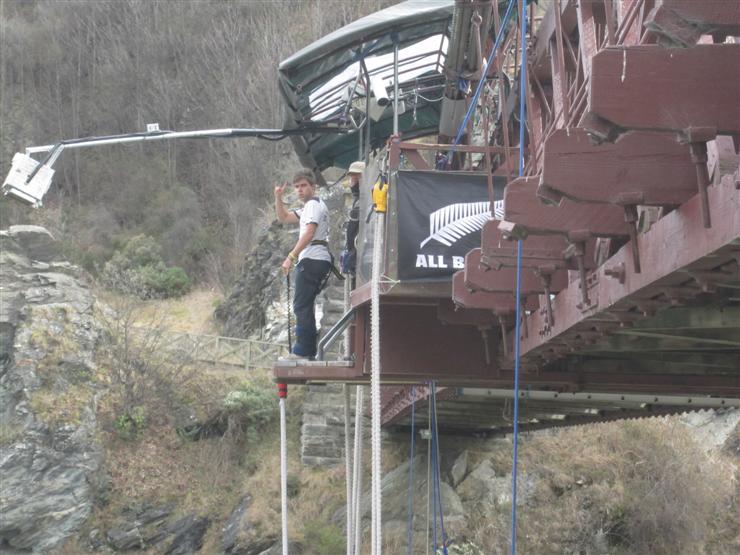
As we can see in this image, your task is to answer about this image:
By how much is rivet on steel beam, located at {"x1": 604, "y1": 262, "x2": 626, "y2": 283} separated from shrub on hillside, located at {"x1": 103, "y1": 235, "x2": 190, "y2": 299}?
25.9 metres

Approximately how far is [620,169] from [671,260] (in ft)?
1.45

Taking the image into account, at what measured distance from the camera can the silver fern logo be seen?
7.89 meters

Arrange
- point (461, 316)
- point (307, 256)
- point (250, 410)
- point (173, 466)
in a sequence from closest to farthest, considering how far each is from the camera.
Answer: point (461, 316) → point (307, 256) → point (173, 466) → point (250, 410)

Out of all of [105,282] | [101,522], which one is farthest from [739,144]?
[105,282]

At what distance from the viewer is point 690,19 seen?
2.93 meters

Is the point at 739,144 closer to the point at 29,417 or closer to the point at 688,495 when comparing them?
the point at 688,495

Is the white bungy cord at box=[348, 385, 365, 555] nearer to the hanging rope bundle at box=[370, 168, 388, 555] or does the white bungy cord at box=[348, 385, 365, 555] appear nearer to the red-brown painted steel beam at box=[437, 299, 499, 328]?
the red-brown painted steel beam at box=[437, 299, 499, 328]

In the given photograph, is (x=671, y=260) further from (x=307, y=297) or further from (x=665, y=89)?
(x=307, y=297)

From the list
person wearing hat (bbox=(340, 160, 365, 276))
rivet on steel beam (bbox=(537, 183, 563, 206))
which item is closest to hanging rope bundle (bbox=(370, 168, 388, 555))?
person wearing hat (bbox=(340, 160, 365, 276))

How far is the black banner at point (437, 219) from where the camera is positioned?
7781mm

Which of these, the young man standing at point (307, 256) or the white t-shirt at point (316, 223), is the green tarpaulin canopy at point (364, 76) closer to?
the young man standing at point (307, 256)

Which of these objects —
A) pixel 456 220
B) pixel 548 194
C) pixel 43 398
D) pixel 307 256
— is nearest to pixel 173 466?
pixel 43 398

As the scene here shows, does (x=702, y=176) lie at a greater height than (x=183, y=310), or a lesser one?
lesser

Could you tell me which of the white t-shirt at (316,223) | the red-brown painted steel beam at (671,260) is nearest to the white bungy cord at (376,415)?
the red-brown painted steel beam at (671,260)
